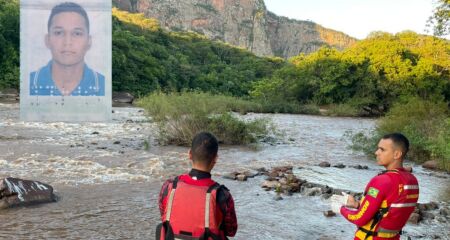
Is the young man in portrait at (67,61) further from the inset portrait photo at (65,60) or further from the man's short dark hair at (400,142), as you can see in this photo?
the man's short dark hair at (400,142)

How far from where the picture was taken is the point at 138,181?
10.3 metres

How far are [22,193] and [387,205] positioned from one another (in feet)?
21.0

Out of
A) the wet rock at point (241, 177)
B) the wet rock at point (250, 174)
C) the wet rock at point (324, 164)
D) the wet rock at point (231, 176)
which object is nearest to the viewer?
the wet rock at point (241, 177)

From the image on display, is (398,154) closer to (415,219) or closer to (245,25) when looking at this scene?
(415,219)

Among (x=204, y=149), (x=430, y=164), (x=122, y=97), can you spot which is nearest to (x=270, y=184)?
(x=430, y=164)

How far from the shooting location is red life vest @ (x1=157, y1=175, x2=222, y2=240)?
295cm

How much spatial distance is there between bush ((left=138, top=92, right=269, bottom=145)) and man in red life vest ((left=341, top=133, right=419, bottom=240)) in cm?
1234

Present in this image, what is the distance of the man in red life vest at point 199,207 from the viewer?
2957 millimetres

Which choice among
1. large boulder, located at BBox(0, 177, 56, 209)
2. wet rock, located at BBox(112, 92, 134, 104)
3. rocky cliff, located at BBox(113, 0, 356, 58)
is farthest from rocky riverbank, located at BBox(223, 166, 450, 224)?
rocky cliff, located at BBox(113, 0, 356, 58)

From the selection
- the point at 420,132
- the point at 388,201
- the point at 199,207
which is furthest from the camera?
the point at 420,132

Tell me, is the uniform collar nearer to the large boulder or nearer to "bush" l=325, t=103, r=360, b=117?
the large boulder

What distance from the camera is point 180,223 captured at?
3.01m

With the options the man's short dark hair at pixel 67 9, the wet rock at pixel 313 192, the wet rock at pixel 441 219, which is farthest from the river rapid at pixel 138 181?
the man's short dark hair at pixel 67 9

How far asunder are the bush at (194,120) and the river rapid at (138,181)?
0.67 meters
